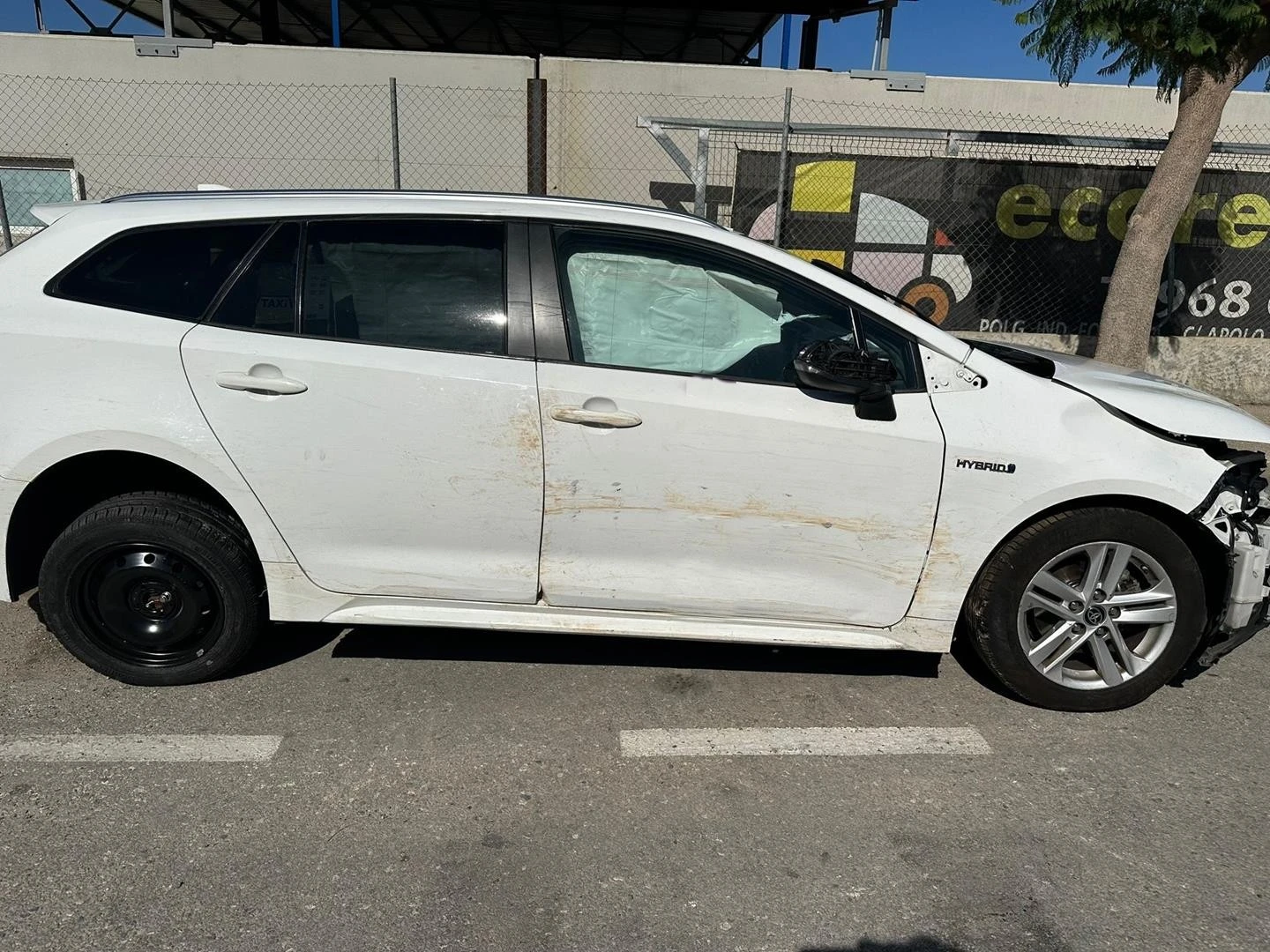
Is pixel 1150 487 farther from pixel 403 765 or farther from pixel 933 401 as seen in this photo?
pixel 403 765

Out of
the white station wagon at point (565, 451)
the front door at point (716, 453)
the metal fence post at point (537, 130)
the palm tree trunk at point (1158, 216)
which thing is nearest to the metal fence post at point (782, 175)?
the metal fence post at point (537, 130)

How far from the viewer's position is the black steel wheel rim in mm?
3203

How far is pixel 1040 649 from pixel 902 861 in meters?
1.13

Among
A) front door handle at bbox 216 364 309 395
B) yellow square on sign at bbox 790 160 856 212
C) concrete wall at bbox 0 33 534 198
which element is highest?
concrete wall at bbox 0 33 534 198

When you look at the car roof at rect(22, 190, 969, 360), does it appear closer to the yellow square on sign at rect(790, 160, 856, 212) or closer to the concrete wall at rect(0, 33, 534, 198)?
the yellow square on sign at rect(790, 160, 856, 212)

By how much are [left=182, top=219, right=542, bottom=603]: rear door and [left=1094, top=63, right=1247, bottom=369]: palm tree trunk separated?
564 centimetres

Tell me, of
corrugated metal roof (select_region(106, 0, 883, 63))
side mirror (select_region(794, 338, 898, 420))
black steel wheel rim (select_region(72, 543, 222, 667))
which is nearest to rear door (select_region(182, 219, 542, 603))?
black steel wheel rim (select_region(72, 543, 222, 667))

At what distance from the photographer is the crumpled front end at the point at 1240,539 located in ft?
10.1

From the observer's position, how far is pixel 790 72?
9.40 meters

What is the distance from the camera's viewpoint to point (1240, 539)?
123 inches

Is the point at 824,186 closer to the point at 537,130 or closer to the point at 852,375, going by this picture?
the point at 537,130

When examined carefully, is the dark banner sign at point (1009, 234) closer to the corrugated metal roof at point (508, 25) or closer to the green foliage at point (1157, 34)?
the green foliage at point (1157, 34)

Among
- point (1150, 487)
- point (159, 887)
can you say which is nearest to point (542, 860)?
point (159, 887)

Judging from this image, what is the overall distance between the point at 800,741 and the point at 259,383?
2242mm
